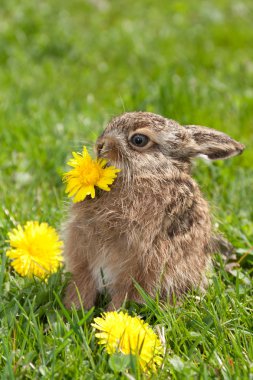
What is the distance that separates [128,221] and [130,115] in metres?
0.47

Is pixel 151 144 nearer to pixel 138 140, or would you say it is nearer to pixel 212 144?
pixel 138 140

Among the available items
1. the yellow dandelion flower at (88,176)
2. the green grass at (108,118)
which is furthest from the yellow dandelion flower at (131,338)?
the yellow dandelion flower at (88,176)

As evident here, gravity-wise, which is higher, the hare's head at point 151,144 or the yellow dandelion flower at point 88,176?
the hare's head at point 151,144

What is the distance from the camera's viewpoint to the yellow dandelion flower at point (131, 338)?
2635 millimetres

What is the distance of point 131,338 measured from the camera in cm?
268

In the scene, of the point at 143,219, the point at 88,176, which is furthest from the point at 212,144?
the point at 88,176

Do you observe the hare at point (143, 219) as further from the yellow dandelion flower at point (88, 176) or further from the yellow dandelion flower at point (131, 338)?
the yellow dandelion flower at point (131, 338)

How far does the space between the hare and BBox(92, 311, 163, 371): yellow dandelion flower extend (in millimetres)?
215

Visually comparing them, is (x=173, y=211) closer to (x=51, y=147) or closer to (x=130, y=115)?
(x=130, y=115)

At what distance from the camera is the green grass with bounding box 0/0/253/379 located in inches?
108

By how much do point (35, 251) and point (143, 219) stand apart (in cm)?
66

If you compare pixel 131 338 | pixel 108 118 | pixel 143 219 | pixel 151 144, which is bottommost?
pixel 131 338

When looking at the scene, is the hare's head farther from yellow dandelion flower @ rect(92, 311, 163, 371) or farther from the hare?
yellow dandelion flower @ rect(92, 311, 163, 371)

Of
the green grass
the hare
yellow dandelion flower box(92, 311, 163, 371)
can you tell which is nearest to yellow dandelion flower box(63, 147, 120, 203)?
the hare
